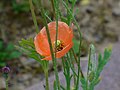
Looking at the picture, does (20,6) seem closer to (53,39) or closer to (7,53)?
(7,53)

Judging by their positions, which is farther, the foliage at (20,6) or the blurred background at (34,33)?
the foliage at (20,6)

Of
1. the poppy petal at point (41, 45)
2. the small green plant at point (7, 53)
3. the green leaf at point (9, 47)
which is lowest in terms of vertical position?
the small green plant at point (7, 53)

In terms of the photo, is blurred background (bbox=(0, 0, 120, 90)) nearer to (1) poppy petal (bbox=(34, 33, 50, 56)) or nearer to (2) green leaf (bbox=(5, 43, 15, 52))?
(2) green leaf (bbox=(5, 43, 15, 52))

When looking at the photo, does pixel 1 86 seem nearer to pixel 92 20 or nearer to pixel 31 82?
pixel 31 82

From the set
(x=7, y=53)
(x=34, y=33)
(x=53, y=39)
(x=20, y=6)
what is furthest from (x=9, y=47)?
(x=53, y=39)

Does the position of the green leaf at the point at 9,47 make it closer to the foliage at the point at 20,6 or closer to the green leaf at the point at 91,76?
the foliage at the point at 20,6

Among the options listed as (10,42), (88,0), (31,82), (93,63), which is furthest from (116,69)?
(88,0)

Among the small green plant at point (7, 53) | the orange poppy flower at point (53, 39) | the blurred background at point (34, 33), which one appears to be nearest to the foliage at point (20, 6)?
the blurred background at point (34, 33)

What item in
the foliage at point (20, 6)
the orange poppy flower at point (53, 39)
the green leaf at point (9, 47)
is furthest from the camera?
the foliage at point (20, 6)
